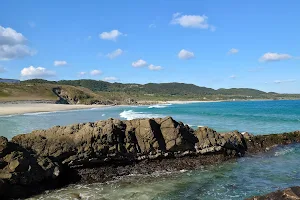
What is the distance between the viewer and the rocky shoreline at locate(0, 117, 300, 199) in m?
12.8

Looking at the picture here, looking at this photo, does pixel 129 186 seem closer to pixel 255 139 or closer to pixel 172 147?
pixel 172 147

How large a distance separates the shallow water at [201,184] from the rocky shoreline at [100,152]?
766 mm

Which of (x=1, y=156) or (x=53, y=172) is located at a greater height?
(x=1, y=156)

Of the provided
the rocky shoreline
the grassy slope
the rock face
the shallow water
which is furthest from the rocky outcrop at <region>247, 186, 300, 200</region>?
the grassy slope

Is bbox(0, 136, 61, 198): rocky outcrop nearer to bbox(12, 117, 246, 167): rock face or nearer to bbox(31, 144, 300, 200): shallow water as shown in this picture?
bbox(31, 144, 300, 200): shallow water

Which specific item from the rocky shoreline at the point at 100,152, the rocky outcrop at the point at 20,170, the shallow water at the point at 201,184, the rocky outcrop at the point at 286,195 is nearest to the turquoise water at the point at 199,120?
the rocky shoreline at the point at 100,152

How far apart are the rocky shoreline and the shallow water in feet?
2.51

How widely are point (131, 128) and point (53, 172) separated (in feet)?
16.4

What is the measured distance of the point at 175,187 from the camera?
13.4 meters

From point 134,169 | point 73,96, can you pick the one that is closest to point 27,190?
point 134,169

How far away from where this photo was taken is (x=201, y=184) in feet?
45.5

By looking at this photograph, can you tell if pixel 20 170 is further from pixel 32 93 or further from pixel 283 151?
pixel 32 93

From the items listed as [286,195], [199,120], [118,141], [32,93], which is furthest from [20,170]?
[32,93]

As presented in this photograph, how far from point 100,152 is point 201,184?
539 cm
